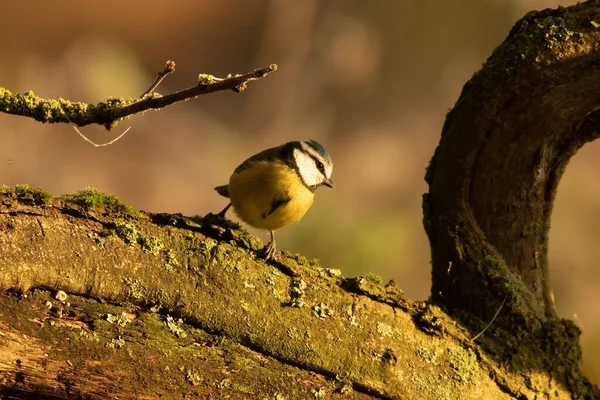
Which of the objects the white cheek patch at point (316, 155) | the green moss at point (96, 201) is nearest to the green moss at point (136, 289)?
the green moss at point (96, 201)

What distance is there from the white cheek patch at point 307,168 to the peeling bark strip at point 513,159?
0.70 meters

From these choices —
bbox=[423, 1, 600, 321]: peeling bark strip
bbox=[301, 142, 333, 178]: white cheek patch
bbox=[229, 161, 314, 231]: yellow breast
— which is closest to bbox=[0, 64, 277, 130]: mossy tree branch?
bbox=[229, 161, 314, 231]: yellow breast

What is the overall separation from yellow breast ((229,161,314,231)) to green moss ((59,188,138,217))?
107 centimetres

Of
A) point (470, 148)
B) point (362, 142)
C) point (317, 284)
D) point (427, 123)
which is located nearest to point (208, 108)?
point (362, 142)

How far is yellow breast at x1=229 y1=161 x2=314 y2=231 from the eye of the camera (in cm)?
310

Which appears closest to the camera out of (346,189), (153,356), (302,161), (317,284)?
(153,356)

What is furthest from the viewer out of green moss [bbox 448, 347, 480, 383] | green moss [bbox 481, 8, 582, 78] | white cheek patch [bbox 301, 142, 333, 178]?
white cheek patch [bbox 301, 142, 333, 178]

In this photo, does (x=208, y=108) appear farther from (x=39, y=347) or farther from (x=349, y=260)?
(x=39, y=347)

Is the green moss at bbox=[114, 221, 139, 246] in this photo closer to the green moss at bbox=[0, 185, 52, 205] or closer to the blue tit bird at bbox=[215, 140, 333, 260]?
the green moss at bbox=[0, 185, 52, 205]

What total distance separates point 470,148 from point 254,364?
4.69 ft

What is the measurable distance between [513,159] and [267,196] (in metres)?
1.14

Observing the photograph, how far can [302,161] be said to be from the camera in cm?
338

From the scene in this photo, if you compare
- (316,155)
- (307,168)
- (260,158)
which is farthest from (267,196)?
(316,155)

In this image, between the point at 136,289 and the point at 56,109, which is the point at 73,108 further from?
the point at 136,289
